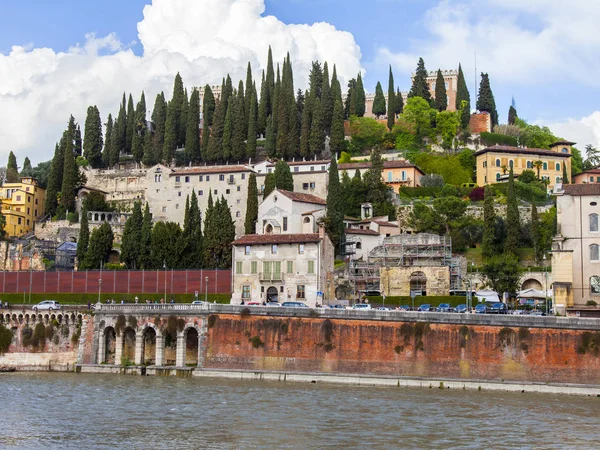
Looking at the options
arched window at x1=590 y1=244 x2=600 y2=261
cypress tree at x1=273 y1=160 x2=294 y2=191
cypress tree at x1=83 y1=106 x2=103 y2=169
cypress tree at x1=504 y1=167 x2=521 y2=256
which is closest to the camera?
arched window at x1=590 y1=244 x2=600 y2=261

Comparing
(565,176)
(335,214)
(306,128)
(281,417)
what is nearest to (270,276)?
(335,214)

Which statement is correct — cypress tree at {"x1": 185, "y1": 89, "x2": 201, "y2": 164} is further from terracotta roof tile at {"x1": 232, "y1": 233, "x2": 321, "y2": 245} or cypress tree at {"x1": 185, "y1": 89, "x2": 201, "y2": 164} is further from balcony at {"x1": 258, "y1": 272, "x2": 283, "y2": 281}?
balcony at {"x1": 258, "y1": 272, "x2": 283, "y2": 281}

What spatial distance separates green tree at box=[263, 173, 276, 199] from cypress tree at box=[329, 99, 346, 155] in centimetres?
1644

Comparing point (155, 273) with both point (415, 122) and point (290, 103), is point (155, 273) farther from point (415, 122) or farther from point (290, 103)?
point (415, 122)

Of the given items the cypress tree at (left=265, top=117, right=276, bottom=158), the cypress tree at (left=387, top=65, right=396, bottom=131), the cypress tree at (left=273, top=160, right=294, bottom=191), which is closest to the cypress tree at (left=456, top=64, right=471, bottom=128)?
the cypress tree at (left=387, top=65, right=396, bottom=131)

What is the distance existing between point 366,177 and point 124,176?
33.7 meters

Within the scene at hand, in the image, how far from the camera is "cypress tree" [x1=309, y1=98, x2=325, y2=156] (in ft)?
328

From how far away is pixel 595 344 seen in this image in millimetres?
47938

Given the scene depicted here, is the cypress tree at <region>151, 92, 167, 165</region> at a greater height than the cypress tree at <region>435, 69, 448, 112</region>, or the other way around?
the cypress tree at <region>435, 69, 448, 112</region>

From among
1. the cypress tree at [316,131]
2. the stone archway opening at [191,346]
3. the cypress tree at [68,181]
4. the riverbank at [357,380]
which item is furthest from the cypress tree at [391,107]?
the riverbank at [357,380]

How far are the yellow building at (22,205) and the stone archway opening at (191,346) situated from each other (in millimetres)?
48198

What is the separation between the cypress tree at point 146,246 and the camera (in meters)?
79.2

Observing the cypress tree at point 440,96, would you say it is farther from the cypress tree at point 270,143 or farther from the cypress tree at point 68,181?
the cypress tree at point 68,181

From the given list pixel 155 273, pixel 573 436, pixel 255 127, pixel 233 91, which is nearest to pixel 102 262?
pixel 155 273
